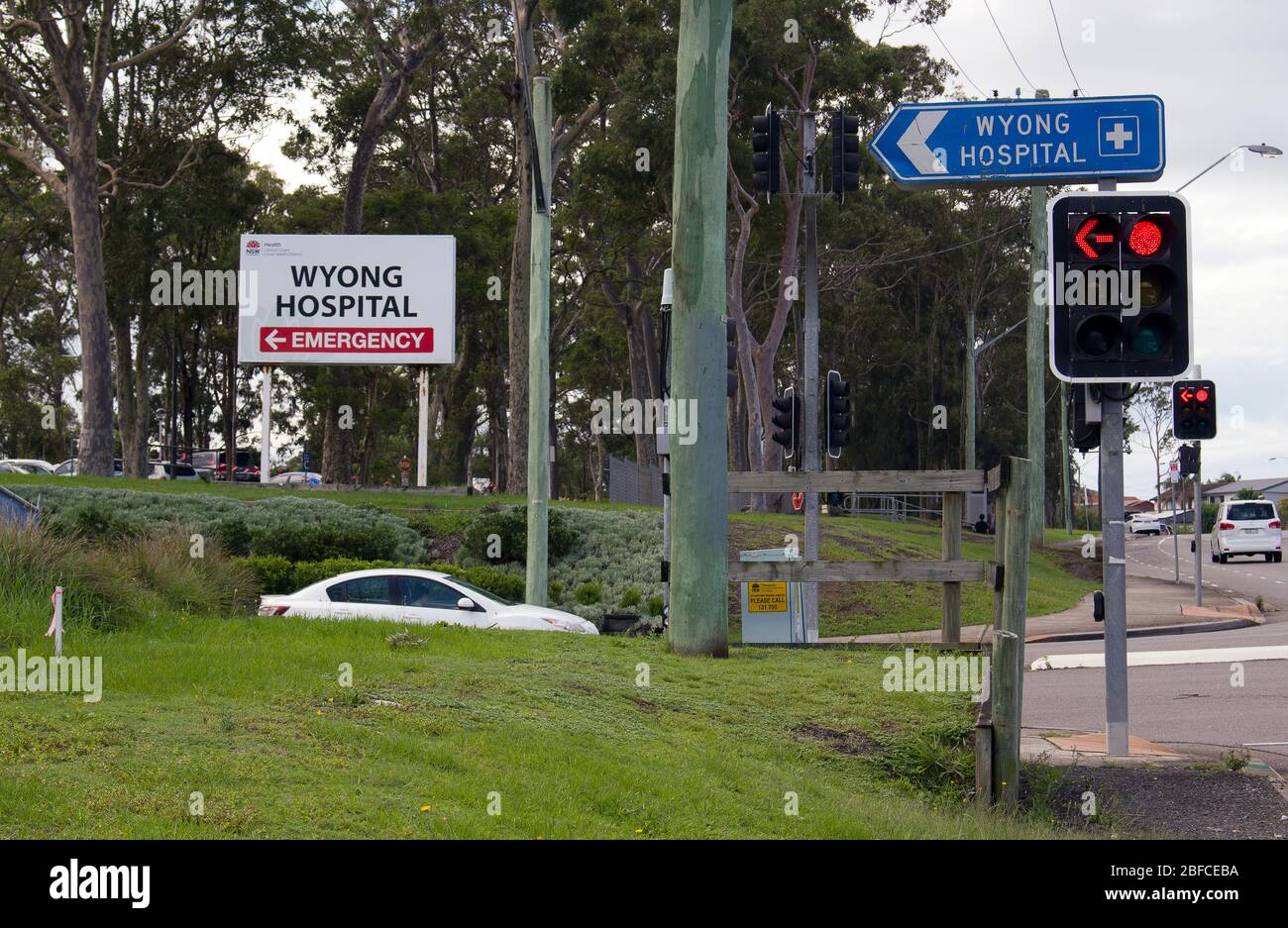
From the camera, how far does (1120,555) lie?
10148 millimetres

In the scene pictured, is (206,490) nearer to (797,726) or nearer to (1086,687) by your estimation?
(1086,687)

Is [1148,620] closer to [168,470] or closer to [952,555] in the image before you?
[952,555]

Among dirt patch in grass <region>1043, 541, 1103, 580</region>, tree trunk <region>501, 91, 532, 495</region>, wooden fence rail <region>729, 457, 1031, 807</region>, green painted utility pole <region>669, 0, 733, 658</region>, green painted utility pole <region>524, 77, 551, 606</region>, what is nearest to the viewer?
wooden fence rail <region>729, 457, 1031, 807</region>

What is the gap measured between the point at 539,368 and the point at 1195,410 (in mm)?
11191

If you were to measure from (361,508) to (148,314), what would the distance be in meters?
26.5

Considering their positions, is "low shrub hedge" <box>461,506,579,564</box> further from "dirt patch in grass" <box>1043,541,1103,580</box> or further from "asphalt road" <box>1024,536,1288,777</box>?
"dirt patch in grass" <box>1043,541,1103,580</box>

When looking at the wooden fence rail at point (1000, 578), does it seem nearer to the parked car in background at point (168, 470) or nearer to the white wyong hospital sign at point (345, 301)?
the white wyong hospital sign at point (345, 301)

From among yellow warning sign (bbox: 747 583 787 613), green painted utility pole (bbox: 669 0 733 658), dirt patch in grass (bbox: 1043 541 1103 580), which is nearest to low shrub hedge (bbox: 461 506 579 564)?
yellow warning sign (bbox: 747 583 787 613)

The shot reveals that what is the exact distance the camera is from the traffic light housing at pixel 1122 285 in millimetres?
9570

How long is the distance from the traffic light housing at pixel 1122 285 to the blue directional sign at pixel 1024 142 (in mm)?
727

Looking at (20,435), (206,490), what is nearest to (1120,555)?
(206,490)

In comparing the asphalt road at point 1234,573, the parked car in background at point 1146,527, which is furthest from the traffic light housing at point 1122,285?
the parked car in background at point 1146,527

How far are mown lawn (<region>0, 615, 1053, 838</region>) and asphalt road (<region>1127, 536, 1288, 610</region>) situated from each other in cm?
2405

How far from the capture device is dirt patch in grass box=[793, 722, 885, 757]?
26.9ft
